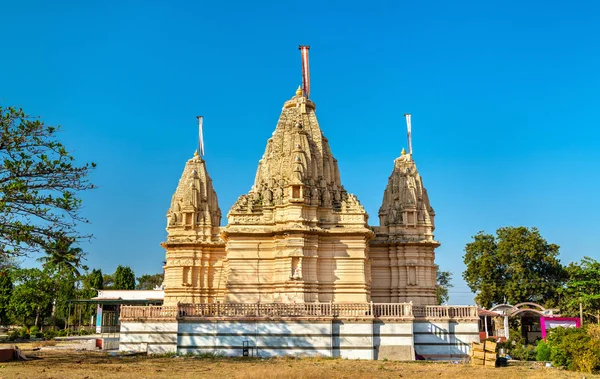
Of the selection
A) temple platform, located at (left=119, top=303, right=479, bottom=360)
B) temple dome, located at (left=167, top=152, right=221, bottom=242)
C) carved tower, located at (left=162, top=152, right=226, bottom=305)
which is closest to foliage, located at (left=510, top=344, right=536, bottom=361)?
temple platform, located at (left=119, top=303, right=479, bottom=360)

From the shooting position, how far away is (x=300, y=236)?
3183 centimetres

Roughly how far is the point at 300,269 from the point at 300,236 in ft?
5.76

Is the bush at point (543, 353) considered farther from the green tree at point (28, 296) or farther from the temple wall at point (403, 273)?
the green tree at point (28, 296)

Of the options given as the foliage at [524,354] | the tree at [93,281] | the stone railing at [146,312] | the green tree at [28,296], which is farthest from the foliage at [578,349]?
the tree at [93,281]

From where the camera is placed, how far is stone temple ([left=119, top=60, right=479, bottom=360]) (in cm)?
2825

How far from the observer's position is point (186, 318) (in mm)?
28328

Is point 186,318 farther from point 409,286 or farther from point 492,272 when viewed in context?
point 492,272

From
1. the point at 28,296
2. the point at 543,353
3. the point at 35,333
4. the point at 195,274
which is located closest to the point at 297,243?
the point at 195,274

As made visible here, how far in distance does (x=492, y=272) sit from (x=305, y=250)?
3164 cm

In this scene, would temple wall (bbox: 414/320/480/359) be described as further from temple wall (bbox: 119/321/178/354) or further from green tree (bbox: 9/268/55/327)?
green tree (bbox: 9/268/55/327)

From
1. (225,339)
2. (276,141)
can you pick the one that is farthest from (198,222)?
(225,339)

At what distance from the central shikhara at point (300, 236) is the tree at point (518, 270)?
21370 mm

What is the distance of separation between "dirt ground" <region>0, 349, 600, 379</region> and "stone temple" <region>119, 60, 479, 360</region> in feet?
5.94

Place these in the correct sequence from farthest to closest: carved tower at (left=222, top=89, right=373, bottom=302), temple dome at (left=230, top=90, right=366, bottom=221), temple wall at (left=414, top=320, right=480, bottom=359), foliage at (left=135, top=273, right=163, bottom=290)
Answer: foliage at (left=135, top=273, right=163, bottom=290)
temple dome at (left=230, top=90, right=366, bottom=221)
carved tower at (left=222, top=89, right=373, bottom=302)
temple wall at (left=414, top=320, right=480, bottom=359)
